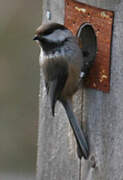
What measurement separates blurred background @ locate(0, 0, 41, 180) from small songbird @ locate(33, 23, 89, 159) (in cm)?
272

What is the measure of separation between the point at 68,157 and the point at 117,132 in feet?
1.57

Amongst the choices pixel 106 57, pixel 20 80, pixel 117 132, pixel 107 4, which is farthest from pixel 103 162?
pixel 20 80

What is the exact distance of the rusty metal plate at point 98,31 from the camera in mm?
3252

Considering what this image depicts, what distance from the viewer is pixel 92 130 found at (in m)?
3.40

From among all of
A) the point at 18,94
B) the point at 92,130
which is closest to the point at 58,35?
the point at 92,130

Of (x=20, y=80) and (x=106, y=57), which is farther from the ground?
(x=106, y=57)

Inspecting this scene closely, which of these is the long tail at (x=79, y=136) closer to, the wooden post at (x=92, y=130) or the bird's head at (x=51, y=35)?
the wooden post at (x=92, y=130)

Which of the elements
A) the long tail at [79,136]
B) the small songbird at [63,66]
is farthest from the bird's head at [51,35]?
the long tail at [79,136]

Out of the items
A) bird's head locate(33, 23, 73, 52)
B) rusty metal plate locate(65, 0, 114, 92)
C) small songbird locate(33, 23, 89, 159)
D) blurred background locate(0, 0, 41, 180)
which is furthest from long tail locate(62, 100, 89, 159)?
blurred background locate(0, 0, 41, 180)

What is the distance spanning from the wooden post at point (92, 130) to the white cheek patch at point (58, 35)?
0.16 meters

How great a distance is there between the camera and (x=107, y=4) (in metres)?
3.23

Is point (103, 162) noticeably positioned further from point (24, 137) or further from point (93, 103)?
point (24, 137)

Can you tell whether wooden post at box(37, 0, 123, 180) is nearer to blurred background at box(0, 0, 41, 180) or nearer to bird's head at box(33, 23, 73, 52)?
bird's head at box(33, 23, 73, 52)

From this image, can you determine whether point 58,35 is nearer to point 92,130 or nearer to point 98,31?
point 98,31
